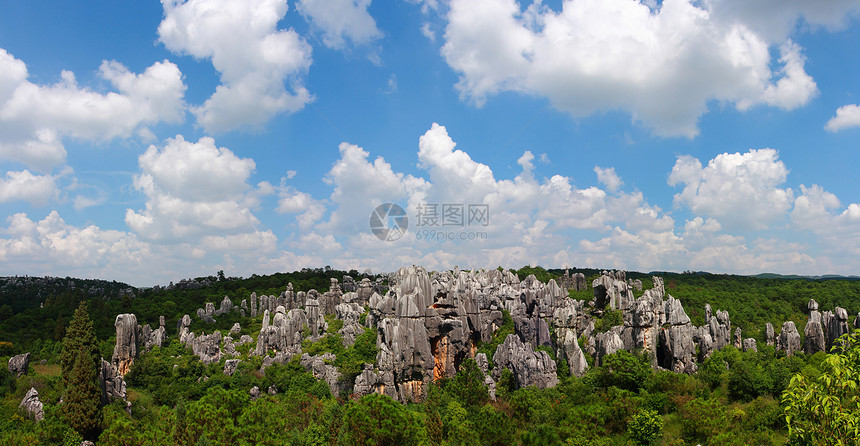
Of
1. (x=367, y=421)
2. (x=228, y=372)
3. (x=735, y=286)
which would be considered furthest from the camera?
(x=735, y=286)

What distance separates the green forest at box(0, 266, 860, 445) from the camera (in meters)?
27.3

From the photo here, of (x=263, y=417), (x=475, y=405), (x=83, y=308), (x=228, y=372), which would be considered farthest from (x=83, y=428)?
(x=475, y=405)

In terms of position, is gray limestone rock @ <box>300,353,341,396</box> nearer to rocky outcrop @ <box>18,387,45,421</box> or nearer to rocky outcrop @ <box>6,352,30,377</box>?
rocky outcrop @ <box>18,387,45,421</box>

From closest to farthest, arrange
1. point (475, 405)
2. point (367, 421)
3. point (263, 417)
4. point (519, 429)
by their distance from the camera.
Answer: point (367, 421) < point (263, 417) < point (519, 429) < point (475, 405)

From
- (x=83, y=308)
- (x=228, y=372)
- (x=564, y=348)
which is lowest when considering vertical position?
(x=228, y=372)

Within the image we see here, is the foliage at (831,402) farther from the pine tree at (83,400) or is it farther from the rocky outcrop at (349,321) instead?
the rocky outcrop at (349,321)

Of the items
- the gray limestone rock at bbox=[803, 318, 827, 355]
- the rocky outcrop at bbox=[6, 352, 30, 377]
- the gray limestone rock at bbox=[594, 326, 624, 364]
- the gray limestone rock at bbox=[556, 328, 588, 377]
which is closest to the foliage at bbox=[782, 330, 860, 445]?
the gray limestone rock at bbox=[556, 328, 588, 377]

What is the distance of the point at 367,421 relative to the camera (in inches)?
1079

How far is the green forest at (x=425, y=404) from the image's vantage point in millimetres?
27281

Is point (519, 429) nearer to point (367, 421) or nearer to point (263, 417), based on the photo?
point (367, 421)

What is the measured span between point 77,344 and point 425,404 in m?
28.8

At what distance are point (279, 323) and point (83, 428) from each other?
29608 mm

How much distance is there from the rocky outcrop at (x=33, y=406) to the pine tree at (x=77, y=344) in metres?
2.47

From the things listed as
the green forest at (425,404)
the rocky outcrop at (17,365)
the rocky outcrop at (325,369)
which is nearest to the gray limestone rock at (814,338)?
the green forest at (425,404)
